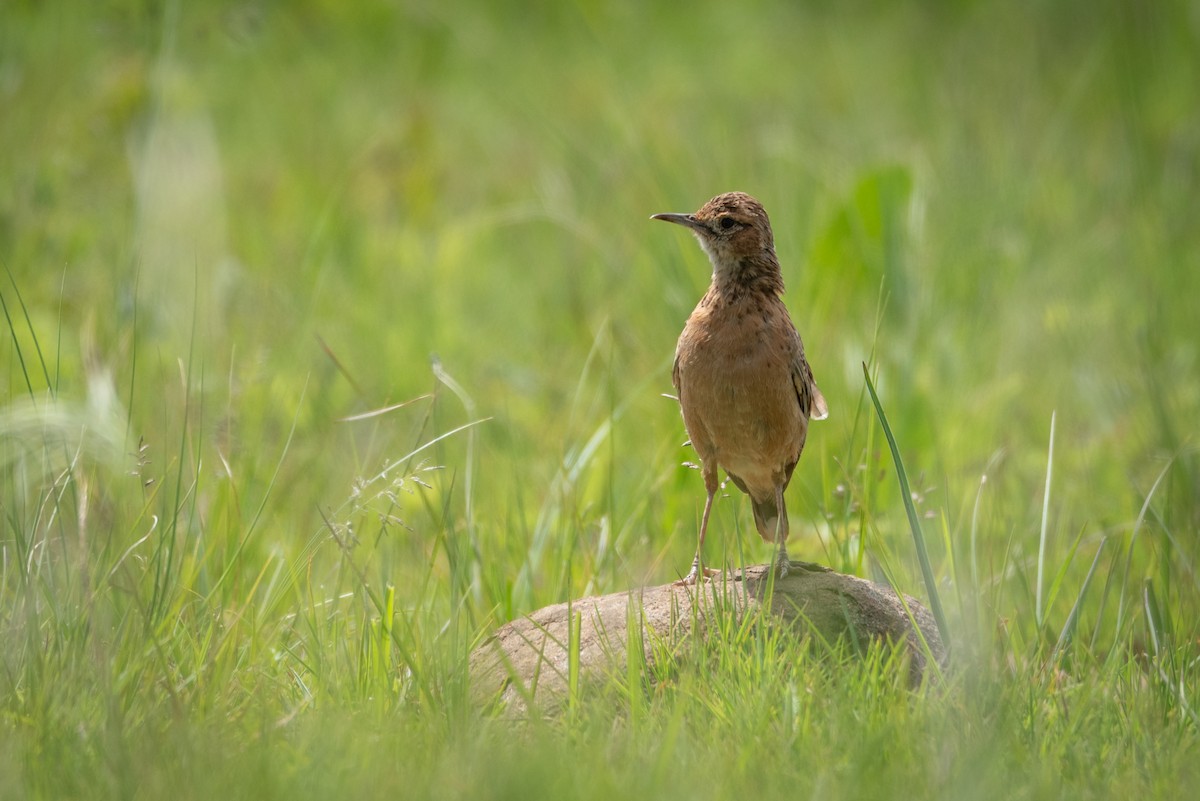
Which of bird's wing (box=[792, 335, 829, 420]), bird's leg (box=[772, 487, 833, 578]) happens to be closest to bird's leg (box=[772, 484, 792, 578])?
bird's leg (box=[772, 487, 833, 578])

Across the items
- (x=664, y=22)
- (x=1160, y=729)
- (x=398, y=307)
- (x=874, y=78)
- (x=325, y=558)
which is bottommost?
(x=1160, y=729)

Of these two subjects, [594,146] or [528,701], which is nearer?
[528,701]

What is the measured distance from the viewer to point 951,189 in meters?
8.51

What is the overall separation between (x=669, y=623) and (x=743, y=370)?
3.08 feet

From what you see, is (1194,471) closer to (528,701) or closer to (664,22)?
(528,701)

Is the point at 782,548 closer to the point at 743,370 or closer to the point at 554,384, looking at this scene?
the point at 743,370

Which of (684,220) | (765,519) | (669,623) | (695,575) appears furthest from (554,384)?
(669,623)

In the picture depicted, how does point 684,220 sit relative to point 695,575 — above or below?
above

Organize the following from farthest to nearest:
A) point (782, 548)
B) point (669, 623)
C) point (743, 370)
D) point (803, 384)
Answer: point (803, 384)
point (743, 370)
point (782, 548)
point (669, 623)

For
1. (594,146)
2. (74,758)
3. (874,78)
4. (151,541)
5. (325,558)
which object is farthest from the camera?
(874,78)

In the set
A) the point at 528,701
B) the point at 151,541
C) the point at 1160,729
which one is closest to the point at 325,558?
the point at 151,541

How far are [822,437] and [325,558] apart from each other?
216 cm

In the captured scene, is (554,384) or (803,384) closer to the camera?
(803,384)

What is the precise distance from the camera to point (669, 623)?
13.1ft
